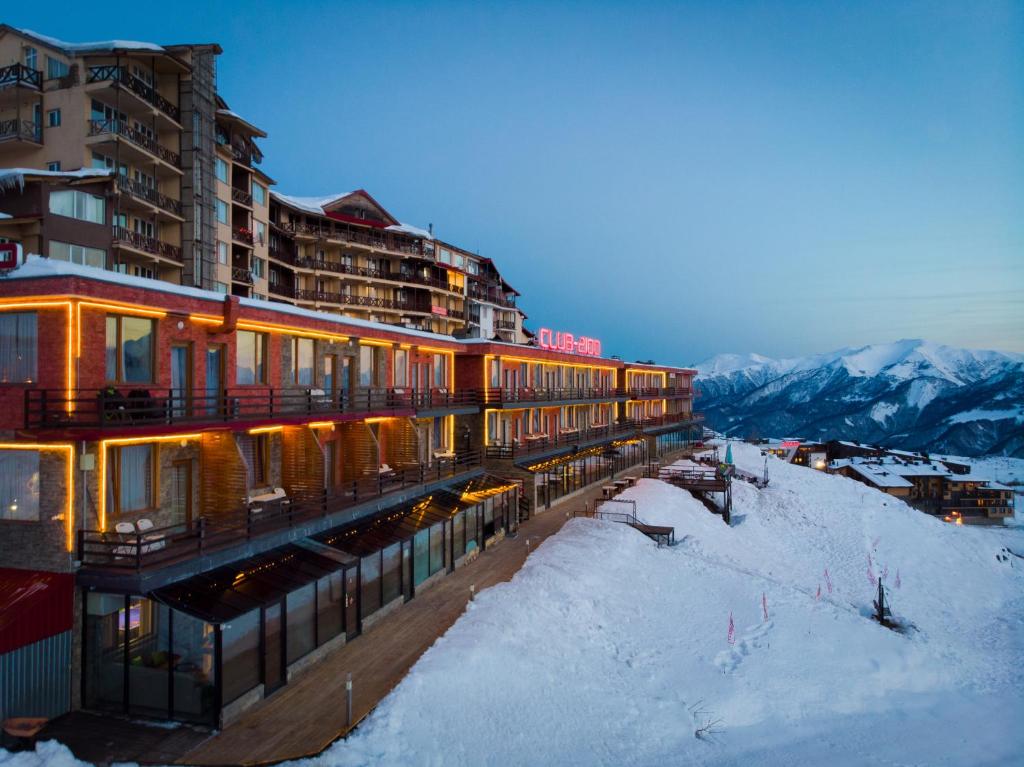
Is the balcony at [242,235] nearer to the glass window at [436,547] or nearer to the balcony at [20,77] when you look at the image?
the balcony at [20,77]

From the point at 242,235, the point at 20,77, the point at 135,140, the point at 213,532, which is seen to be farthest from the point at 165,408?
the point at 242,235

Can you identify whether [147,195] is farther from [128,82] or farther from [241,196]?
[241,196]

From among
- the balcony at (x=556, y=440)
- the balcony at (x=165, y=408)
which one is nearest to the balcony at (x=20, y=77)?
the balcony at (x=165, y=408)

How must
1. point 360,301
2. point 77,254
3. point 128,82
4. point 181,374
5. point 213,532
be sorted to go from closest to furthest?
1. point 213,532
2. point 181,374
3. point 77,254
4. point 128,82
5. point 360,301

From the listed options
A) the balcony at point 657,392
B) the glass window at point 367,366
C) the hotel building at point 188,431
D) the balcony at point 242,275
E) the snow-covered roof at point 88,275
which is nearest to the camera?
the hotel building at point 188,431

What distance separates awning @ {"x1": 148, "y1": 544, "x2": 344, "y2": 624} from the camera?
14908mm

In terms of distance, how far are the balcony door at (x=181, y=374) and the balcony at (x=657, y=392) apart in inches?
2036

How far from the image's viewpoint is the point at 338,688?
1672 cm

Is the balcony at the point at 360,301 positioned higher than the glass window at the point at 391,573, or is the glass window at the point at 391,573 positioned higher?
the balcony at the point at 360,301

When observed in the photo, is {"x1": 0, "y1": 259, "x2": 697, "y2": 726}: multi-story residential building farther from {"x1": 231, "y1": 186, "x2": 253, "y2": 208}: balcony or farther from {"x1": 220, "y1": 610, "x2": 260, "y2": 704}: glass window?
{"x1": 231, "y1": 186, "x2": 253, "y2": 208}: balcony

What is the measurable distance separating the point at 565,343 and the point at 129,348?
42.2 m

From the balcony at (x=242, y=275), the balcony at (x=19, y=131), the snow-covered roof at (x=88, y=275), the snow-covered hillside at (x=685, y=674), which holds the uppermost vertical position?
the balcony at (x=19, y=131)

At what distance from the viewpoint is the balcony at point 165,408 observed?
14578 millimetres

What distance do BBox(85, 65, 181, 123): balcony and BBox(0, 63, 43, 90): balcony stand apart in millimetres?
3126
